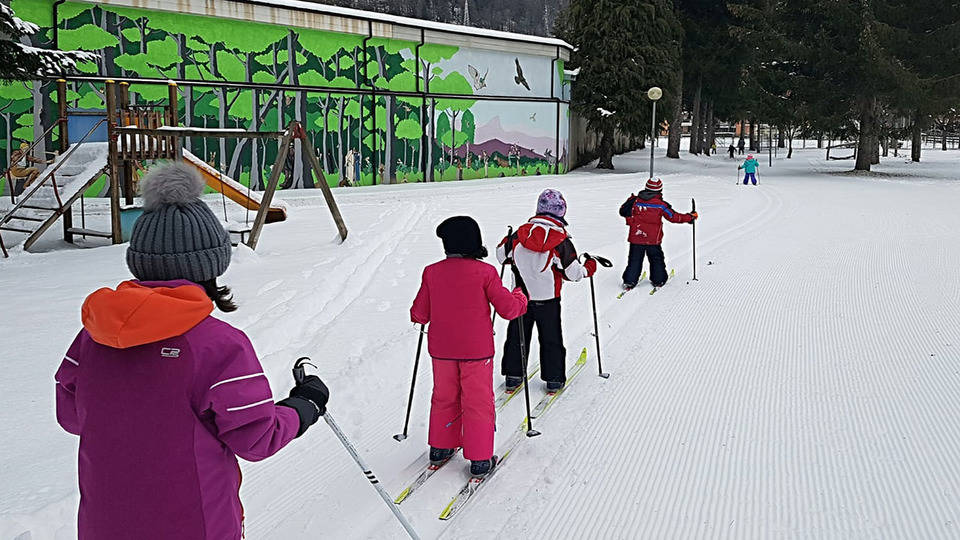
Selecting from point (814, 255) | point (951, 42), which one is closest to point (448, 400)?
point (814, 255)

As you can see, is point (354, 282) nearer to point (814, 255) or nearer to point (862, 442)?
point (862, 442)

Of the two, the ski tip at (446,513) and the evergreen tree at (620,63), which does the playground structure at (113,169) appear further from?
the evergreen tree at (620,63)

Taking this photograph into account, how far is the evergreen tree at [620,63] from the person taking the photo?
30.1 metres

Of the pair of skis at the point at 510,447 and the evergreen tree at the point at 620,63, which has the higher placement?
the evergreen tree at the point at 620,63

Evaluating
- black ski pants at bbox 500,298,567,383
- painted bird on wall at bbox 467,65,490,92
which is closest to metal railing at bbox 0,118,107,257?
black ski pants at bbox 500,298,567,383

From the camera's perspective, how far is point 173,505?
2283 mm

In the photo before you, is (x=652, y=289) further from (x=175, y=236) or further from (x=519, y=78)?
(x=519, y=78)

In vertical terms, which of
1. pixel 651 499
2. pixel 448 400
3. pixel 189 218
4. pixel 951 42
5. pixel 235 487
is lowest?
pixel 651 499

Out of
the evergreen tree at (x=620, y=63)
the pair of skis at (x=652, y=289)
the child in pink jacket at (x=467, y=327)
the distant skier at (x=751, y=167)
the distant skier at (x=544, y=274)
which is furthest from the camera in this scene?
the evergreen tree at (x=620, y=63)

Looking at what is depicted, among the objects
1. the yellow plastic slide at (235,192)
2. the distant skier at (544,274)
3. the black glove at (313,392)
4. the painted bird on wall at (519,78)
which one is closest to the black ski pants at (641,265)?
the distant skier at (544,274)

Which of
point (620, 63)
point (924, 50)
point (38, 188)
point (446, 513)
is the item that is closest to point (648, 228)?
point (446, 513)

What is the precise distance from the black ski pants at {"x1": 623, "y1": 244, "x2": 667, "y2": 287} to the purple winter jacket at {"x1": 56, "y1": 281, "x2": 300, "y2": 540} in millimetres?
7743

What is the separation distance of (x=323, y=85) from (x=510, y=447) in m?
19.5

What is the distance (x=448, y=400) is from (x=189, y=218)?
8.04ft
